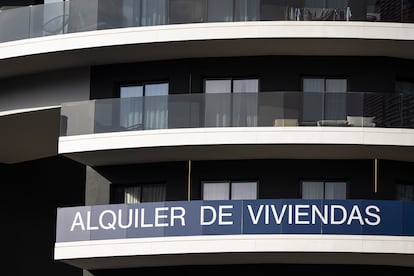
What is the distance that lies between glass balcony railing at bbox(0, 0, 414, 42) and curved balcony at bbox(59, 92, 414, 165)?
2.55 meters

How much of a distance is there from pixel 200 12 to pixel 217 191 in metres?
5.61

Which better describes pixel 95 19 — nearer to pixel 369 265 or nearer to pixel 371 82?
pixel 371 82

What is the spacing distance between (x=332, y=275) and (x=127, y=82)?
9131 mm

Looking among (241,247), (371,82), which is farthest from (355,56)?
(241,247)

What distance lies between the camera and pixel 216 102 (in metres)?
41.3

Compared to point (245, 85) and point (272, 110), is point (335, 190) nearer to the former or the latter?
point (272, 110)

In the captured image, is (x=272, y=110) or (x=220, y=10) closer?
(x=272, y=110)

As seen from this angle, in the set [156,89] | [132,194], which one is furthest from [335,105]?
[132,194]

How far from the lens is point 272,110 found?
41000 mm

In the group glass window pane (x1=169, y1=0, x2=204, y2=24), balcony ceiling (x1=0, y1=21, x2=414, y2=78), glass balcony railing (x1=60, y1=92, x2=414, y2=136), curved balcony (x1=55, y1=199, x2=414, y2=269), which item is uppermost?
glass window pane (x1=169, y1=0, x2=204, y2=24)

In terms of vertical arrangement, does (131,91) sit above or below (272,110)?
above

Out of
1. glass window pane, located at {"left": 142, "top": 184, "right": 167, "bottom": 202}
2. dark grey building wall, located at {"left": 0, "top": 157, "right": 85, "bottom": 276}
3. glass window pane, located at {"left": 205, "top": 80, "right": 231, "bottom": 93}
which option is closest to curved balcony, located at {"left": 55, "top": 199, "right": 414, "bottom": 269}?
glass window pane, located at {"left": 142, "top": 184, "right": 167, "bottom": 202}

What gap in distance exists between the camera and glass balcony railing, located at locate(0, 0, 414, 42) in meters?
41.9

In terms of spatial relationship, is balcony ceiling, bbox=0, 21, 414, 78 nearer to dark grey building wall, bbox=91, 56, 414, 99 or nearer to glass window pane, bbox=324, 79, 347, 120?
dark grey building wall, bbox=91, 56, 414, 99
